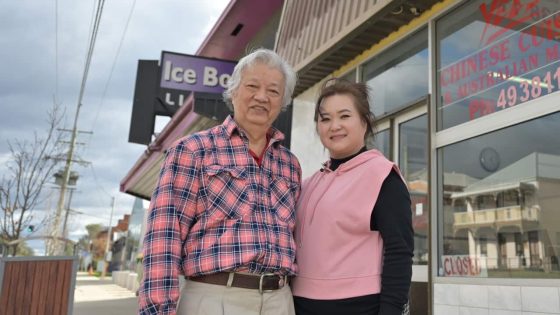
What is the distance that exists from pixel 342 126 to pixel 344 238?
0.45m

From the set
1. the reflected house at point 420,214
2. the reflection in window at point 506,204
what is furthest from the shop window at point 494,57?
the reflected house at point 420,214

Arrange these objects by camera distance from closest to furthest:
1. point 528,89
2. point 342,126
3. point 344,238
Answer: point 344,238 → point 342,126 → point 528,89

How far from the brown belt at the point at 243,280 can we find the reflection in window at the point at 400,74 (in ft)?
12.0

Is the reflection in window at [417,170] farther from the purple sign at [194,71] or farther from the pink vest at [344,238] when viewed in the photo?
the purple sign at [194,71]

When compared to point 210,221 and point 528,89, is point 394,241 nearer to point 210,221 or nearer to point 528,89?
point 210,221

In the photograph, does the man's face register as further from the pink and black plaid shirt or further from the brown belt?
the brown belt

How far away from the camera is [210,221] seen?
1.84m

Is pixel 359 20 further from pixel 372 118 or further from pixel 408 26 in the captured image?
pixel 372 118

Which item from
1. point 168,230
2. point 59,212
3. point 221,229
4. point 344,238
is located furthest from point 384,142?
point 59,212

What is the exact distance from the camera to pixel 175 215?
1.81 metres

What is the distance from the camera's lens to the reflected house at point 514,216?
3.48 metres

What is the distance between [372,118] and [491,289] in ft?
7.53

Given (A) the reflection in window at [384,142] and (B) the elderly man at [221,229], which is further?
(A) the reflection in window at [384,142]

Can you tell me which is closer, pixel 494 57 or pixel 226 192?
pixel 226 192
